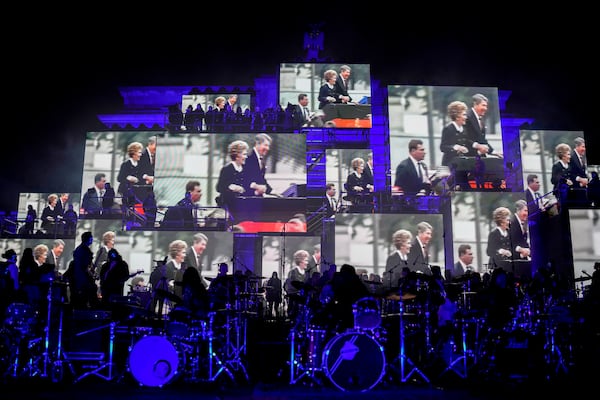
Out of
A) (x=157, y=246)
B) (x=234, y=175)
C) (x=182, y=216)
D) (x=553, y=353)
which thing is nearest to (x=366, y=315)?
(x=553, y=353)

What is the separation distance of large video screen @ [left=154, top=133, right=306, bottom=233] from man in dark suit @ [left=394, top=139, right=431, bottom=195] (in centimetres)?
408

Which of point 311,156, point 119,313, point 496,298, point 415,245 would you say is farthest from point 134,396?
point 311,156

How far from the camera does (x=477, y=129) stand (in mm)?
24891

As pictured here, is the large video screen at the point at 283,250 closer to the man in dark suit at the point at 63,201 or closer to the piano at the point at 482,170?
the piano at the point at 482,170

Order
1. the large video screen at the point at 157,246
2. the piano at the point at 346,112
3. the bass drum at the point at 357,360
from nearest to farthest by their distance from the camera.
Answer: the bass drum at the point at 357,360 → the large video screen at the point at 157,246 → the piano at the point at 346,112

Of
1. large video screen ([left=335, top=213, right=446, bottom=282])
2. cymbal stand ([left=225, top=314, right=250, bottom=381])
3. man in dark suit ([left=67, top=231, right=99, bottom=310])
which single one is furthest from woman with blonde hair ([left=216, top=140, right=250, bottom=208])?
cymbal stand ([left=225, top=314, right=250, bottom=381])

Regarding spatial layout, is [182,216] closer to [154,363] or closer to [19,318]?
[19,318]

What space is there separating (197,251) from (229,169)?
148 inches

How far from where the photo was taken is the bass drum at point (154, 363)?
8.48 meters

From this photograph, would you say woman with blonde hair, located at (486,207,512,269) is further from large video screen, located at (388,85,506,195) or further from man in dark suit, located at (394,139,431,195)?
man in dark suit, located at (394,139,431,195)

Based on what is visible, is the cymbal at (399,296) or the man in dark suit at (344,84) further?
the man in dark suit at (344,84)

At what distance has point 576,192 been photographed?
73.0ft

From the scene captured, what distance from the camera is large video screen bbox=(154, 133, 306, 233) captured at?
72.7 ft

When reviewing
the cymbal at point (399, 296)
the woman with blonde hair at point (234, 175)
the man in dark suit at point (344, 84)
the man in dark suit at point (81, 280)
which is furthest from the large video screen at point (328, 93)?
the cymbal at point (399, 296)
